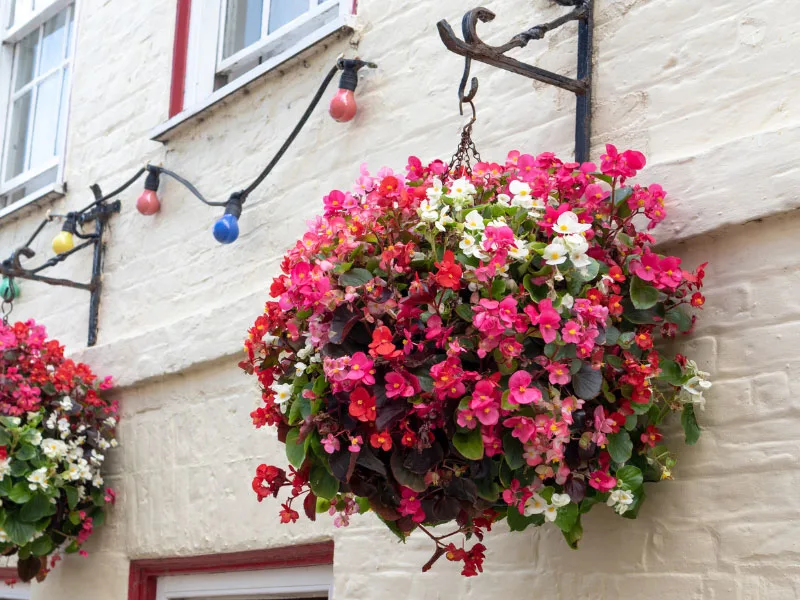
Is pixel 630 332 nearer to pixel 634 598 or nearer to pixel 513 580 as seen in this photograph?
pixel 634 598

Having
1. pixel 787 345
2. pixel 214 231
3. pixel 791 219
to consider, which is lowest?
pixel 787 345

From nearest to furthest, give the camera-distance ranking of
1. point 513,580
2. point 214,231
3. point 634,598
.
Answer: point 634,598
point 513,580
point 214,231

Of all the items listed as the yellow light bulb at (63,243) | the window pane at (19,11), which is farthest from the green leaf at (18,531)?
the window pane at (19,11)

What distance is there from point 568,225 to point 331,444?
73cm

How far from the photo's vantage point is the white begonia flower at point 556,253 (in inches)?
101

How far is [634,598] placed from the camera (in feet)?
9.43

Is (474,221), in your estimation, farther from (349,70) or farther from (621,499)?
(349,70)

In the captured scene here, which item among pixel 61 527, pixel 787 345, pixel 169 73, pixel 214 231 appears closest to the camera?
pixel 787 345

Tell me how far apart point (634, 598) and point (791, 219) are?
1009 millimetres

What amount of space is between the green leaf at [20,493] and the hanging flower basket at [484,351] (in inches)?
72.1

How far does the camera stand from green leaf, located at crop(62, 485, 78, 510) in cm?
459

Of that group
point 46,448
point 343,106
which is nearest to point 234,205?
point 343,106

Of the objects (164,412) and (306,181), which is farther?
(164,412)

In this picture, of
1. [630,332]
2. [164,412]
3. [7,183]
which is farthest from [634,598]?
[7,183]
